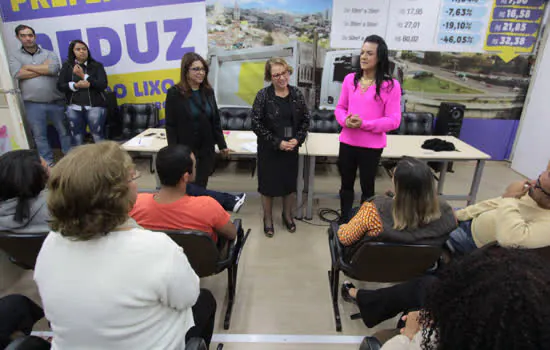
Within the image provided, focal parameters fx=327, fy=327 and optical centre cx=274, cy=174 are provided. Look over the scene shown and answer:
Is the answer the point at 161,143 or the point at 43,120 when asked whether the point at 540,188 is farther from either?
the point at 43,120

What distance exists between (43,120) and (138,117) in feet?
3.79

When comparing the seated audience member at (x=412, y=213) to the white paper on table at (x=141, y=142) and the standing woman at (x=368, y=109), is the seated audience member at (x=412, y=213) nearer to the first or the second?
the standing woman at (x=368, y=109)

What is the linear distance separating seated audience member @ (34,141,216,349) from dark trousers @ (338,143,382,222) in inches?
75.6

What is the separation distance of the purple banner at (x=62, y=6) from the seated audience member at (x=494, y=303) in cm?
465

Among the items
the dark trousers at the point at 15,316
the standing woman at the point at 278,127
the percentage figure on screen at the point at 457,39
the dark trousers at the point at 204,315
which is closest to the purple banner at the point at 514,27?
the percentage figure on screen at the point at 457,39

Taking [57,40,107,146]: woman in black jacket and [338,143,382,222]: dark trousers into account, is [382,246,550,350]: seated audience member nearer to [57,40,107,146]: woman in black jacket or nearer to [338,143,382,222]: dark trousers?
[338,143,382,222]: dark trousers

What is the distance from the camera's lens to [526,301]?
560 mm

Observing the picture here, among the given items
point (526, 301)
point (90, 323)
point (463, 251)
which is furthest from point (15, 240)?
point (463, 251)

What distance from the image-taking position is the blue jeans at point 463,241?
1.78 m

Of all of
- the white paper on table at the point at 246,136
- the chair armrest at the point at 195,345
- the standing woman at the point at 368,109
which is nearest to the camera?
the chair armrest at the point at 195,345

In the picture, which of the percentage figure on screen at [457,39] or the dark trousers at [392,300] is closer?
the dark trousers at [392,300]

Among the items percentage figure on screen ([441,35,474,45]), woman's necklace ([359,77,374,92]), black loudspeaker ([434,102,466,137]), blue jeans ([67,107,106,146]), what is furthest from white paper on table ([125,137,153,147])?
percentage figure on screen ([441,35,474,45])

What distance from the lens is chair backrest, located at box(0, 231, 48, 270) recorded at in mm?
1467

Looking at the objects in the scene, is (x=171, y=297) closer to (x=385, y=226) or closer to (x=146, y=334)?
(x=146, y=334)
